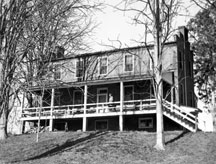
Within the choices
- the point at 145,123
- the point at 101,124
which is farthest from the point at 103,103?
the point at 145,123

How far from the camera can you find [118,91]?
26.4m

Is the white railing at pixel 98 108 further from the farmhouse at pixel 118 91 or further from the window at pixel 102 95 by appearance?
the window at pixel 102 95

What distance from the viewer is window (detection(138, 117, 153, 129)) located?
24.3m

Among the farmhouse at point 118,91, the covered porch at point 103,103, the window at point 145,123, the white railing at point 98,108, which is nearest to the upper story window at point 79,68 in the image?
the farmhouse at point 118,91

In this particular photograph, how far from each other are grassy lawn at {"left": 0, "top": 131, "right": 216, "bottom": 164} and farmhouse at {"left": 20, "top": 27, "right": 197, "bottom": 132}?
291 cm

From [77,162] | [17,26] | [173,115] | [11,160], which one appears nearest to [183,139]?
[173,115]

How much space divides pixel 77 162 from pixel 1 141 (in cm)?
937

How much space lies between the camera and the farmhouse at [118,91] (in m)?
23.3

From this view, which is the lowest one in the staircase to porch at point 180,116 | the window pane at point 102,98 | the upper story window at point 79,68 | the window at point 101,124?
the window at point 101,124

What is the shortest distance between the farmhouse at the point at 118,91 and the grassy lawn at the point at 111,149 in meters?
2.91

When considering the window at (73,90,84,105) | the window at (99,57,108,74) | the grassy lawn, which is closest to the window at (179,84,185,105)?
the grassy lawn

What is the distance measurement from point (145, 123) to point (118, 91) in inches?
146

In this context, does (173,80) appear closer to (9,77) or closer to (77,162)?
(77,162)

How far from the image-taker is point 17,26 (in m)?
11.6
